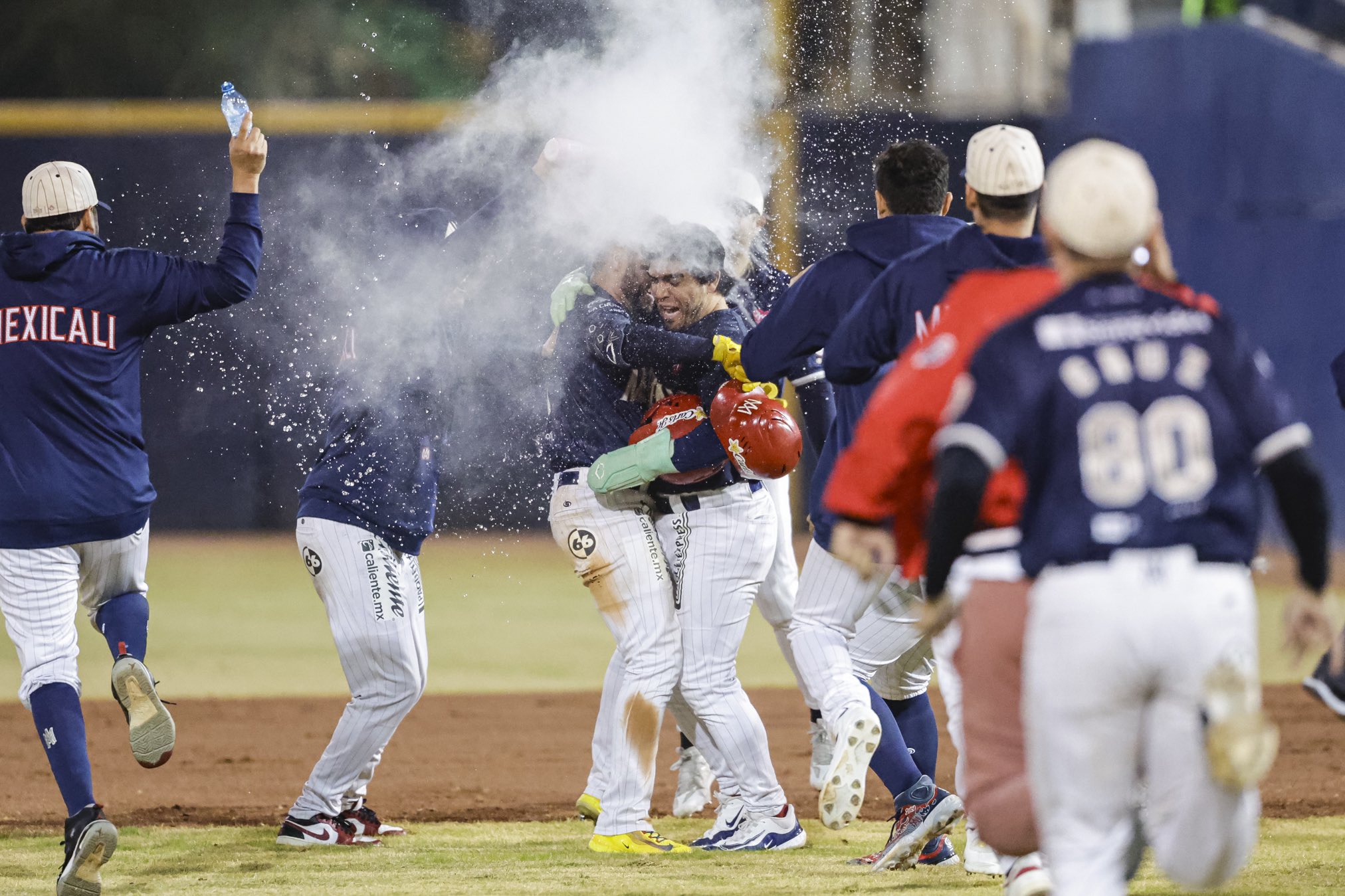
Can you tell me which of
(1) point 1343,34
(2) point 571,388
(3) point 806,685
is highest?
(1) point 1343,34

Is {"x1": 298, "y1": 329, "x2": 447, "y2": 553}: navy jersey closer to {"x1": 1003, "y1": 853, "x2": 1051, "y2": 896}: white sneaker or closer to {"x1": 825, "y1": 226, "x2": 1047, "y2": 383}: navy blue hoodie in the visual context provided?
{"x1": 825, "y1": 226, "x2": 1047, "y2": 383}: navy blue hoodie

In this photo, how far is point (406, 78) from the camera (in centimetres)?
1616

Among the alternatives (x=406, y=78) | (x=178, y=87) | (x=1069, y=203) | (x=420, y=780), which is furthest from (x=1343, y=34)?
(x=1069, y=203)

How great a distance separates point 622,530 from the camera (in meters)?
4.84

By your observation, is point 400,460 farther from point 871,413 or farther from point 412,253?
point 871,413

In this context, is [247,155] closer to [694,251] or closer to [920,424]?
[694,251]

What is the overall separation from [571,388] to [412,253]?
779 millimetres

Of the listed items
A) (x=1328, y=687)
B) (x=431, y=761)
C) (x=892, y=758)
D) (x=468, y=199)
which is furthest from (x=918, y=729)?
(x=468, y=199)

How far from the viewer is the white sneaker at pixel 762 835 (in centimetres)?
489

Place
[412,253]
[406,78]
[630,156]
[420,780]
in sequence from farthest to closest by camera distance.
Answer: [406,78]
[420,780]
[630,156]
[412,253]

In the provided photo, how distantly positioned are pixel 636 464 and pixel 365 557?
963mm

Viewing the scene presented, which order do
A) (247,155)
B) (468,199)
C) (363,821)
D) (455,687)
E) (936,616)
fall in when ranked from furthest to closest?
1. (455,687)
2. (468,199)
3. (363,821)
4. (247,155)
5. (936,616)

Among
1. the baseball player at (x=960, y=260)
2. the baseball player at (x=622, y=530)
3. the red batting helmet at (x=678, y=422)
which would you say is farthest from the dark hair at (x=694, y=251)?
the baseball player at (x=960, y=260)

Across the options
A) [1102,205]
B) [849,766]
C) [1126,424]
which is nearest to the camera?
[1126,424]
